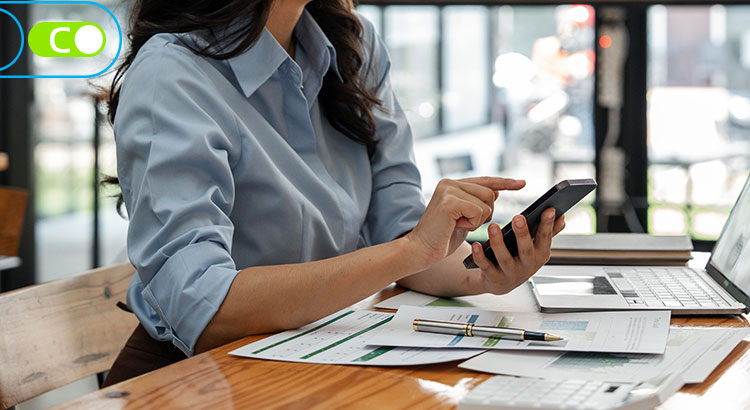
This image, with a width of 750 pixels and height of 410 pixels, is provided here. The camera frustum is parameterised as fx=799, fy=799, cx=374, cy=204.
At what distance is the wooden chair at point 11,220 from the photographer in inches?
99.7

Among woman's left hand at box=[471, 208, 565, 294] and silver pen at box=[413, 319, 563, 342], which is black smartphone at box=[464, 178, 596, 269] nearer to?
woman's left hand at box=[471, 208, 565, 294]

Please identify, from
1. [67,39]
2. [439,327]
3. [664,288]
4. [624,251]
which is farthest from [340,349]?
[67,39]

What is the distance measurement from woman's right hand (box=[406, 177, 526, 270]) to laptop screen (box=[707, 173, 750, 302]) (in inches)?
14.6

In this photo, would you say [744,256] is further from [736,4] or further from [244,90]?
[736,4]

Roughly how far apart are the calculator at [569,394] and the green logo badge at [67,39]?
141 inches

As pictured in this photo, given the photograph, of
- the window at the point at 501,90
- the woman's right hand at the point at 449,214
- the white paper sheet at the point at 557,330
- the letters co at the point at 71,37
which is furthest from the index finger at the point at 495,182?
the letters co at the point at 71,37

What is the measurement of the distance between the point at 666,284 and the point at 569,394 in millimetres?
620

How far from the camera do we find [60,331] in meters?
1.15

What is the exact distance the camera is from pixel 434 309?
1.08 m

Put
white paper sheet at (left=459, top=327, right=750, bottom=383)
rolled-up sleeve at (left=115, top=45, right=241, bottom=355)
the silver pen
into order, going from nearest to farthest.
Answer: white paper sheet at (left=459, top=327, right=750, bottom=383), the silver pen, rolled-up sleeve at (left=115, top=45, right=241, bottom=355)

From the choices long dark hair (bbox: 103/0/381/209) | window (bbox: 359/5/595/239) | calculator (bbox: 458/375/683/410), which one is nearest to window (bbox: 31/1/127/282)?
window (bbox: 359/5/595/239)

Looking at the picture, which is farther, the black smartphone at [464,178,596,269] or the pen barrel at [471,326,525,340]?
the black smartphone at [464,178,596,269]

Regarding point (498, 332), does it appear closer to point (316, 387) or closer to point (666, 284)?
point (316, 387)

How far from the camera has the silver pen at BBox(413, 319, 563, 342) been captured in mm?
885
